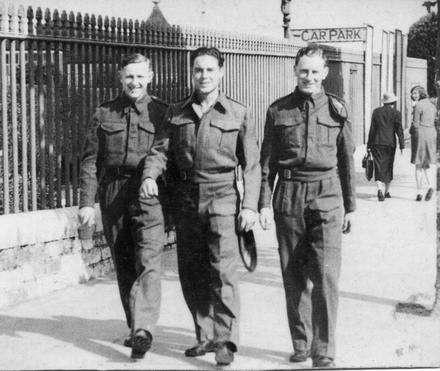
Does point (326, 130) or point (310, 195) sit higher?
point (326, 130)

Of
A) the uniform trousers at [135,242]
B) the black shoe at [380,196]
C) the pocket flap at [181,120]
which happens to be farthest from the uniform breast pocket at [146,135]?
the black shoe at [380,196]

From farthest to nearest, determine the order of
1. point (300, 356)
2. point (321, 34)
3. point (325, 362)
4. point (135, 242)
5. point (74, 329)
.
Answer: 1. point (321, 34)
2. point (74, 329)
3. point (135, 242)
4. point (300, 356)
5. point (325, 362)

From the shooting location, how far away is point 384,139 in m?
13.5

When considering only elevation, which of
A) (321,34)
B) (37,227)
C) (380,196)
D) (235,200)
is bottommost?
(380,196)

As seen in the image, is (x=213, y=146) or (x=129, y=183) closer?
(x=213, y=146)

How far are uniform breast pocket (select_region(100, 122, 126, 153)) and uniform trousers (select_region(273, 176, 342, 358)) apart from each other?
116 centimetres

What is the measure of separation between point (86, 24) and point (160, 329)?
3.42 metres

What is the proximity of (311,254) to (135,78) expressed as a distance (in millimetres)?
1714

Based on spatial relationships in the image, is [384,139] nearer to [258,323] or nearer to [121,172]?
[258,323]

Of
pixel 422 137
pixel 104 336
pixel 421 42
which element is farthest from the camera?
pixel 421 42

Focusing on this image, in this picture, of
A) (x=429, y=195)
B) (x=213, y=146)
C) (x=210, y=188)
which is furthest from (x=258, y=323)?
(x=429, y=195)

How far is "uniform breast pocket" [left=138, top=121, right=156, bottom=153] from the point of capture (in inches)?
225

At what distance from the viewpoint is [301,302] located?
5320 millimetres

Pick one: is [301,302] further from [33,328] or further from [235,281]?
[33,328]
